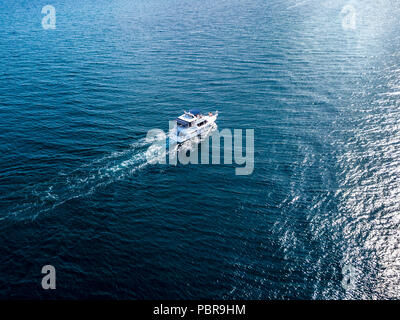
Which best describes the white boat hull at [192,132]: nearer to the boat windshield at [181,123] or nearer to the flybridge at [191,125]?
the flybridge at [191,125]

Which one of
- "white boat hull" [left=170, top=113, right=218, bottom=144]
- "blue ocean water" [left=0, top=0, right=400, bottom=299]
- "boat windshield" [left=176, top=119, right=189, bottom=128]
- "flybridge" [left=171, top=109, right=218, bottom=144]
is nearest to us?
"blue ocean water" [left=0, top=0, right=400, bottom=299]

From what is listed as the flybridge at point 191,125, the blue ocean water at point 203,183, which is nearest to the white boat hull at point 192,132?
the flybridge at point 191,125

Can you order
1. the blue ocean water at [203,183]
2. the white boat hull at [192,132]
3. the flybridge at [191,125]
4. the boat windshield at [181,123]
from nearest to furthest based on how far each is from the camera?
1. the blue ocean water at [203,183]
2. the white boat hull at [192,132]
3. the flybridge at [191,125]
4. the boat windshield at [181,123]

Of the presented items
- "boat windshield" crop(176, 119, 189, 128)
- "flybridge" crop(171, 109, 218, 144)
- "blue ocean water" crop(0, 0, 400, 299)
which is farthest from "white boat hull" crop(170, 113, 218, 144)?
"blue ocean water" crop(0, 0, 400, 299)

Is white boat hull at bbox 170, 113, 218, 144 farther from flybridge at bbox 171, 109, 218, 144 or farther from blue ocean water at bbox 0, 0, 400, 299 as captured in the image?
blue ocean water at bbox 0, 0, 400, 299

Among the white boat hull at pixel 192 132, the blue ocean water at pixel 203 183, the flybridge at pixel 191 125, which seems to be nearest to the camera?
the blue ocean water at pixel 203 183

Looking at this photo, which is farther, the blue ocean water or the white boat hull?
the white boat hull

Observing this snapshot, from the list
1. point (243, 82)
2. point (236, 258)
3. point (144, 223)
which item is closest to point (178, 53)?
point (243, 82)

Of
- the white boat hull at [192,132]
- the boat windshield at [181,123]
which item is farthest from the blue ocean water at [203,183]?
the white boat hull at [192,132]

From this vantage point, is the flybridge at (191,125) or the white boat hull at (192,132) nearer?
the white boat hull at (192,132)

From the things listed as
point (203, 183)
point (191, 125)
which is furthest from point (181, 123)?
point (203, 183)
